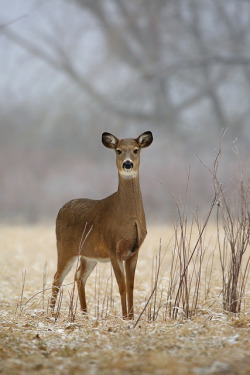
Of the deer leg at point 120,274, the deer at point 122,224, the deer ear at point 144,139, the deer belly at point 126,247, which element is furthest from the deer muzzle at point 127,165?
the deer leg at point 120,274

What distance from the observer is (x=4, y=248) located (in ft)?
22.9

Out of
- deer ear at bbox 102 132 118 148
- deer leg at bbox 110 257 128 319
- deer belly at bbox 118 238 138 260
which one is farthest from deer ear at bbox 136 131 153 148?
deer leg at bbox 110 257 128 319

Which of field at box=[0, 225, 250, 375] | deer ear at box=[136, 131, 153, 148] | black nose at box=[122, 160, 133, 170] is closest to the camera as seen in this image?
field at box=[0, 225, 250, 375]

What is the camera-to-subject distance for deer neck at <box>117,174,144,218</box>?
316 cm

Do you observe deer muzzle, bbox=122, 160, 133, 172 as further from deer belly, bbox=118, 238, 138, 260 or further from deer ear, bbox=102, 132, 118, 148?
deer belly, bbox=118, 238, 138, 260

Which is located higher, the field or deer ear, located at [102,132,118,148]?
deer ear, located at [102,132,118,148]

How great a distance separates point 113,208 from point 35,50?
872cm

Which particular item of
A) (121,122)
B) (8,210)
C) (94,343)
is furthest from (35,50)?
(94,343)

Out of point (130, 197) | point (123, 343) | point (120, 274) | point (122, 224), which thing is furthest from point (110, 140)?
point (123, 343)

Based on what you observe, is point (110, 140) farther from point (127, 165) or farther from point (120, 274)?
point (120, 274)

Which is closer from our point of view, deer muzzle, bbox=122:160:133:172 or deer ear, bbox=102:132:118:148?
deer muzzle, bbox=122:160:133:172

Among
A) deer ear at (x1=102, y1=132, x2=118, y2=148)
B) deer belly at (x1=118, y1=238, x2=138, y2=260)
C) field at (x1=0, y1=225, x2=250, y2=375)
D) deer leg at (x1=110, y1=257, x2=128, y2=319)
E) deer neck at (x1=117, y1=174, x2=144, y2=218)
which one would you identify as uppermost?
deer ear at (x1=102, y1=132, x2=118, y2=148)

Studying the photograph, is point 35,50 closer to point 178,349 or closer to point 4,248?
point 4,248

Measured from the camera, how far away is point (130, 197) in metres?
3.18
